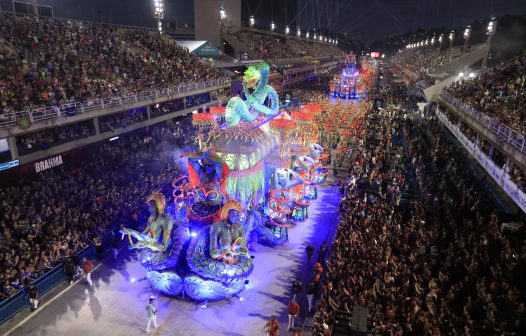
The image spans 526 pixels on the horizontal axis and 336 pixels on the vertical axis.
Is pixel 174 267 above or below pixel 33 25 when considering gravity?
below

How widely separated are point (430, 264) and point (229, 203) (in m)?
6.18

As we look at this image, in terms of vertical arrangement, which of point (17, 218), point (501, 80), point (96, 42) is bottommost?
point (17, 218)

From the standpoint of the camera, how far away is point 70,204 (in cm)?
1491

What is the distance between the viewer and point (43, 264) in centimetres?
1148

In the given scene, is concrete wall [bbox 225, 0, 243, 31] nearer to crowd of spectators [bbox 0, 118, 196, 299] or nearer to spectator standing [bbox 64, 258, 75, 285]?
crowd of spectators [bbox 0, 118, 196, 299]

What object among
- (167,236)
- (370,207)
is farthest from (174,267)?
(370,207)

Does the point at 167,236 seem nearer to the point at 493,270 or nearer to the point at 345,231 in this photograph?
the point at 345,231

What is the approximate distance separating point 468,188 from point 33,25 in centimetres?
2443

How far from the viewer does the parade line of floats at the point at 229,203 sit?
10.9 metres

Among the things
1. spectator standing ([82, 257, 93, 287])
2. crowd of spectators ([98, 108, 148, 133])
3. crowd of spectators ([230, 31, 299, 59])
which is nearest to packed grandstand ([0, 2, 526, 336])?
crowd of spectators ([98, 108, 148, 133])

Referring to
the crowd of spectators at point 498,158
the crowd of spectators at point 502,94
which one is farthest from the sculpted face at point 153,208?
the crowd of spectators at point 502,94

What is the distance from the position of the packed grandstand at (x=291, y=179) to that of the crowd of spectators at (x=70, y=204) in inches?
2.4

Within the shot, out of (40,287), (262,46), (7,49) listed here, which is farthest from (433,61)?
(40,287)

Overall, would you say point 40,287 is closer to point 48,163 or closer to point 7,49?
point 48,163
